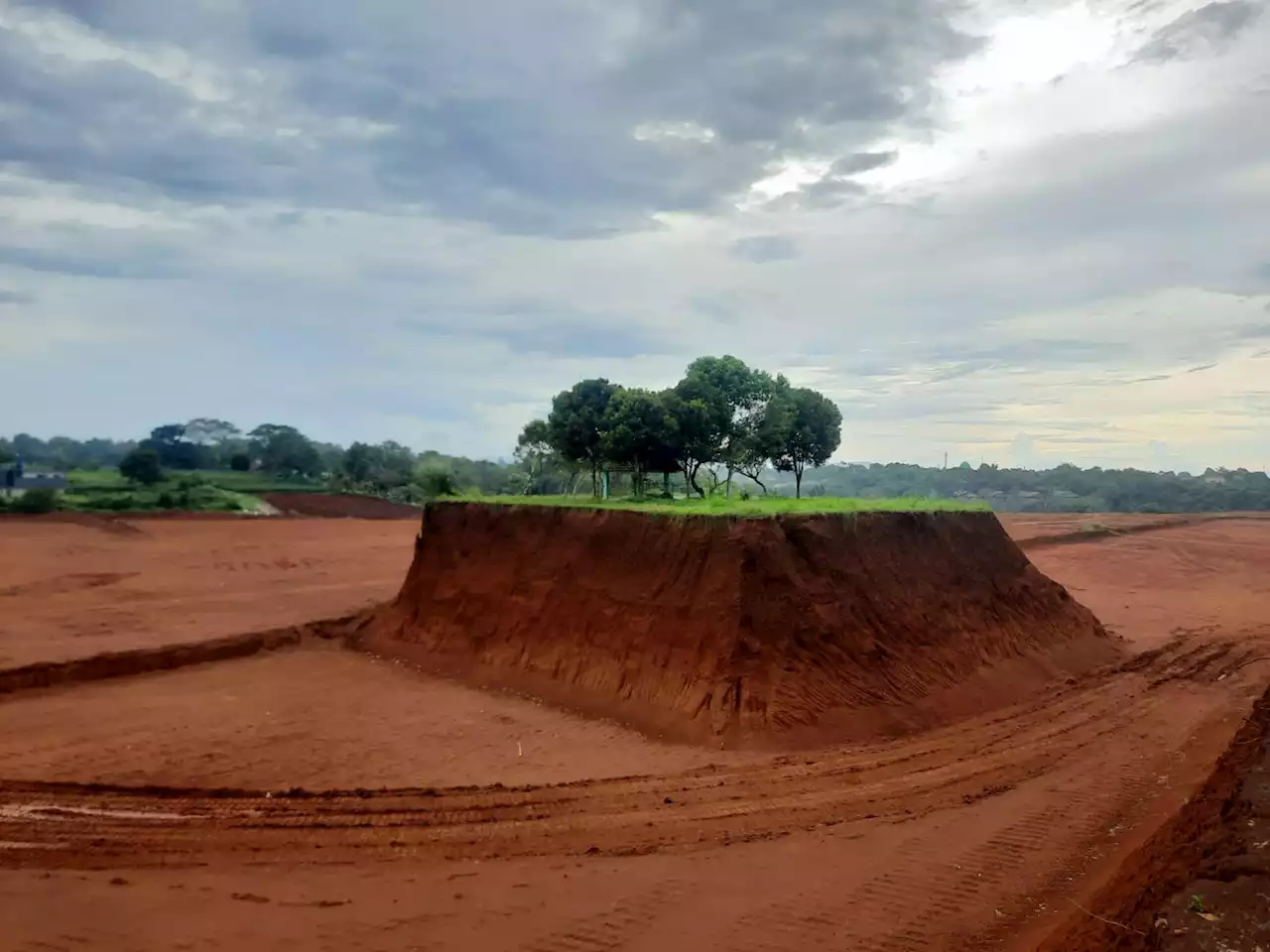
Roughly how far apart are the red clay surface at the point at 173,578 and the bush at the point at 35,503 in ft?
14.8

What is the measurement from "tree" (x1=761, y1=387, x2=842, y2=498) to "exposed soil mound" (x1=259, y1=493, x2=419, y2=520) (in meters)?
36.3

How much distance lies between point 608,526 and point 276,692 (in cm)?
686

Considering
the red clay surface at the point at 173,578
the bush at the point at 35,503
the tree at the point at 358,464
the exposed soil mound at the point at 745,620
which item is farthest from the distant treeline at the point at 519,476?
the exposed soil mound at the point at 745,620

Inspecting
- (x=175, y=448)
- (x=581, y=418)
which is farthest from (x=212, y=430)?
(x=581, y=418)

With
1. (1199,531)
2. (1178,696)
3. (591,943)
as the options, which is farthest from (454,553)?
(1199,531)

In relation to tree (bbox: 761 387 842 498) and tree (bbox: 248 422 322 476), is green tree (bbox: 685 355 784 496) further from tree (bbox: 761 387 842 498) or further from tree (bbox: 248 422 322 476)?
tree (bbox: 248 422 322 476)

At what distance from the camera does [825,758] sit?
11047 mm

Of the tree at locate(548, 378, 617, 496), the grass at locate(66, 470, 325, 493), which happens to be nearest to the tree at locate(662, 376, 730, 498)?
the tree at locate(548, 378, 617, 496)

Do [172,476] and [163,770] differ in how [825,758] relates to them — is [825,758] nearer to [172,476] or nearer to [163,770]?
[163,770]

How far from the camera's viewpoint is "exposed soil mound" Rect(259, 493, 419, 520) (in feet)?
171

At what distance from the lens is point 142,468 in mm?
55656

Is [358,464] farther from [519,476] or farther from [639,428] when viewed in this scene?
[639,428]

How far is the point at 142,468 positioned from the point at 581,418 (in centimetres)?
4793

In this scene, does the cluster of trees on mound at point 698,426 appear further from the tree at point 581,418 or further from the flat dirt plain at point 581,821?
the flat dirt plain at point 581,821
